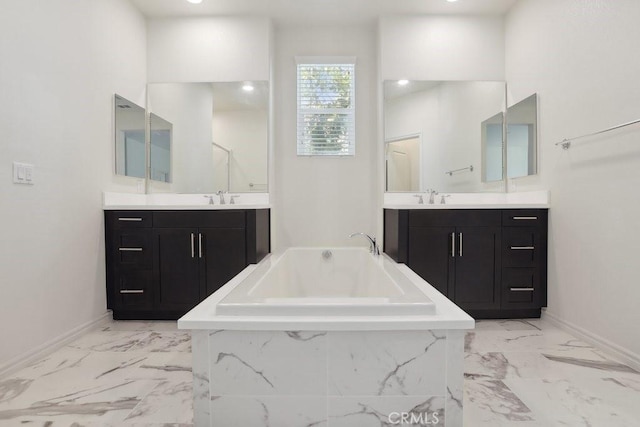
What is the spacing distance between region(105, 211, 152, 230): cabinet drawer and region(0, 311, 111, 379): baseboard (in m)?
0.67

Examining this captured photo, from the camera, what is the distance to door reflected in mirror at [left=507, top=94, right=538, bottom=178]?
271cm

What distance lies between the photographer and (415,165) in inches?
122

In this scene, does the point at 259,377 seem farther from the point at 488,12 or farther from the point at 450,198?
the point at 488,12

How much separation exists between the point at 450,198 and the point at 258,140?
71.7 inches

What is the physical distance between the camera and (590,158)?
7.00ft

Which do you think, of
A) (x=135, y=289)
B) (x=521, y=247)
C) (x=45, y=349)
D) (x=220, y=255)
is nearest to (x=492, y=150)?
(x=521, y=247)

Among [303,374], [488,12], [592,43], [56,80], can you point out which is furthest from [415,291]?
[488,12]

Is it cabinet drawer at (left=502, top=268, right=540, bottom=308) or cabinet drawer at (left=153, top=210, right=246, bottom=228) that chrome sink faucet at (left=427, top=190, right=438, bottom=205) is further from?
cabinet drawer at (left=153, top=210, right=246, bottom=228)

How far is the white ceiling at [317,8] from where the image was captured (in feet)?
9.37

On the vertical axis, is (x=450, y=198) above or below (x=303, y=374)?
above

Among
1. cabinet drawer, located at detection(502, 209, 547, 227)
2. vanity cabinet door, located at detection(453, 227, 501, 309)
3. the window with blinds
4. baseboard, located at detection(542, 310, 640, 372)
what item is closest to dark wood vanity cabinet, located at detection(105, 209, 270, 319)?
the window with blinds

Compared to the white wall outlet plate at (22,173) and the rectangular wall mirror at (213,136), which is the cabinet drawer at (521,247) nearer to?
the rectangular wall mirror at (213,136)

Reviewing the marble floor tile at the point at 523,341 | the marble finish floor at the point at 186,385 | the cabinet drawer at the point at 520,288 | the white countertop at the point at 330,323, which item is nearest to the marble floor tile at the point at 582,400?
the marble finish floor at the point at 186,385

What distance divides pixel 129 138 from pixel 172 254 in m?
1.08
